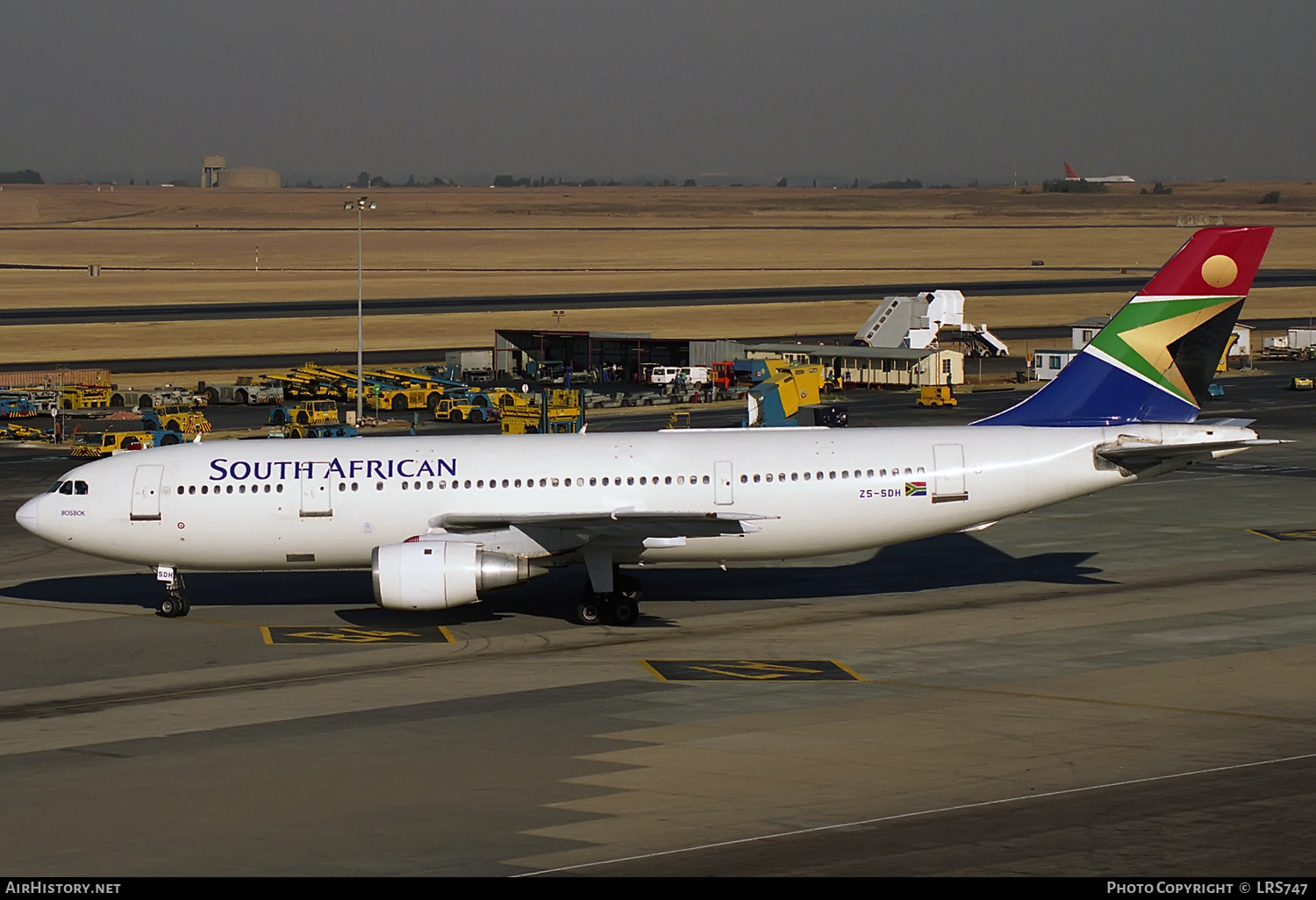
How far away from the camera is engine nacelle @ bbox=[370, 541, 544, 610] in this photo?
3897 cm

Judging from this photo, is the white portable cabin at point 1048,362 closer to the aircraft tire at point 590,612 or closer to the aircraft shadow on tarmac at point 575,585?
the aircraft shadow on tarmac at point 575,585

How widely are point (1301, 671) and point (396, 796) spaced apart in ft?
67.2

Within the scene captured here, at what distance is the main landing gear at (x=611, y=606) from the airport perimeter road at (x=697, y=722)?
613 millimetres

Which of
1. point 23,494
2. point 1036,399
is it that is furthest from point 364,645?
point 23,494

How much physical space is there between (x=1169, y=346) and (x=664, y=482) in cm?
1469

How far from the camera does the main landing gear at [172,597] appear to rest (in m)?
43.2

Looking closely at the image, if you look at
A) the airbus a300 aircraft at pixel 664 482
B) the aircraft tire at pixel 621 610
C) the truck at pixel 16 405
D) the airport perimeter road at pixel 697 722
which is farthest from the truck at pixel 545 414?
the aircraft tire at pixel 621 610

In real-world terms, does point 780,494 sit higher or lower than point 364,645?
higher

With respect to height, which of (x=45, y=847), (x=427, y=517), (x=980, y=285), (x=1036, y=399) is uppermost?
(x=980, y=285)

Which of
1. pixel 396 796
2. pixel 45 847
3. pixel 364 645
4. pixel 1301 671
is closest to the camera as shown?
pixel 45 847

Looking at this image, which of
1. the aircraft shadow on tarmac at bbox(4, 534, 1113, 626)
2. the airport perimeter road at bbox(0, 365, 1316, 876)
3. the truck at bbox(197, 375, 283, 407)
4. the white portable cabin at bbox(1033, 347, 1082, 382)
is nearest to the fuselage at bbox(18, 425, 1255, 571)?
the airport perimeter road at bbox(0, 365, 1316, 876)

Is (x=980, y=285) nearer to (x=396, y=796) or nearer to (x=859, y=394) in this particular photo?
(x=859, y=394)

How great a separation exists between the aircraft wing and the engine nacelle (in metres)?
1.42

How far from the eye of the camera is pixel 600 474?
41.9 meters
